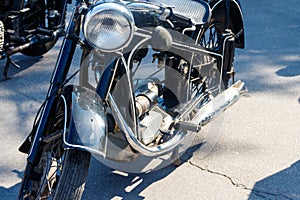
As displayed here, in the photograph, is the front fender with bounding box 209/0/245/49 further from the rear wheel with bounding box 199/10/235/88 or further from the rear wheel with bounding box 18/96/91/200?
the rear wheel with bounding box 18/96/91/200

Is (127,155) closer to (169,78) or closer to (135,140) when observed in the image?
(135,140)

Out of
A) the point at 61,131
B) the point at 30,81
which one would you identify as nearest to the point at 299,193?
the point at 61,131

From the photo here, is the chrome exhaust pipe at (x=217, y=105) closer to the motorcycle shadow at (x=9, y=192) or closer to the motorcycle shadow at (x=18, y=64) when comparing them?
the motorcycle shadow at (x=9, y=192)

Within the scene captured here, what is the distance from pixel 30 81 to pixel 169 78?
183 centimetres

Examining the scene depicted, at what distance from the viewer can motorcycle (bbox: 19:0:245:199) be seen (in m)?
2.04

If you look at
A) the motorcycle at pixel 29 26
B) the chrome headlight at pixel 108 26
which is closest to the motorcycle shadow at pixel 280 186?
the chrome headlight at pixel 108 26

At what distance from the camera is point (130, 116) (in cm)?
242

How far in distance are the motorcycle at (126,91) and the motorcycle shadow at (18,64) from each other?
195cm

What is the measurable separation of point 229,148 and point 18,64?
7.97 feet

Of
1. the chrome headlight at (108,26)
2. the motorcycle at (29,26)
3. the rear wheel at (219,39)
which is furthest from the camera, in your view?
the motorcycle at (29,26)

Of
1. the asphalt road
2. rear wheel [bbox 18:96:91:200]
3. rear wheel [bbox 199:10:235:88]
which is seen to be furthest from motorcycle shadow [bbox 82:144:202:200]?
rear wheel [bbox 199:10:235:88]

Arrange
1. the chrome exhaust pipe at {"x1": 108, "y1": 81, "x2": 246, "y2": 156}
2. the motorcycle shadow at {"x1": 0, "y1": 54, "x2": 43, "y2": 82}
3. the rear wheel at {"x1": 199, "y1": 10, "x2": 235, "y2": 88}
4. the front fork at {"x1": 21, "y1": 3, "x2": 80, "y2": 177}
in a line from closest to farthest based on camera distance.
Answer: the front fork at {"x1": 21, "y1": 3, "x2": 80, "y2": 177} → the chrome exhaust pipe at {"x1": 108, "y1": 81, "x2": 246, "y2": 156} → the rear wheel at {"x1": 199, "y1": 10, "x2": 235, "y2": 88} → the motorcycle shadow at {"x1": 0, "y1": 54, "x2": 43, "y2": 82}

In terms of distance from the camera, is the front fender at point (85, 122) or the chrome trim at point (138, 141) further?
the chrome trim at point (138, 141)

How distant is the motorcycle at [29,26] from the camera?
13.6 feet
